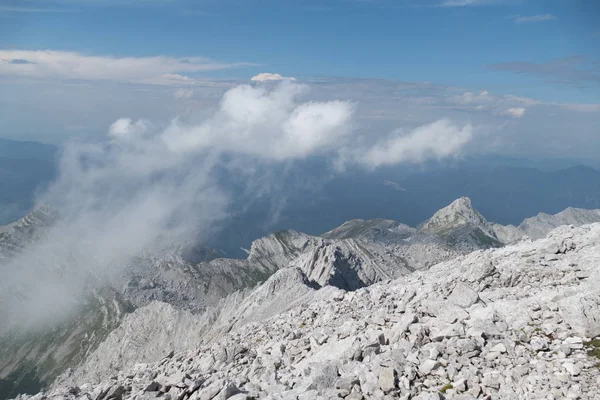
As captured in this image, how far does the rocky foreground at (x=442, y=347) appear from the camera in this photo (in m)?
19.0

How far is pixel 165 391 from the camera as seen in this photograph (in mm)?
25781

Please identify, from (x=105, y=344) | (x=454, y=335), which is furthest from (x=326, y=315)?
(x=105, y=344)

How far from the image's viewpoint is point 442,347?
21578 millimetres

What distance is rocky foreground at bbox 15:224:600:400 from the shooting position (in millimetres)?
18969

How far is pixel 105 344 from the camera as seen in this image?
164m

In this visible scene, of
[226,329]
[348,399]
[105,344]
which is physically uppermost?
[348,399]

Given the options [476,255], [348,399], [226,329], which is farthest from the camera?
[226,329]

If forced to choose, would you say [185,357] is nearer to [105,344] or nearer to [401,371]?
[401,371]

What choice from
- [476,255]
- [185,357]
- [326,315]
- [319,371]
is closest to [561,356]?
[319,371]

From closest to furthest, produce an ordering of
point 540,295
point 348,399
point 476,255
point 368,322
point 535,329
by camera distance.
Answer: point 348,399 < point 535,329 < point 540,295 < point 368,322 < point 476,255

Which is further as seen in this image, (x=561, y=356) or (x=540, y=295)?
(x=540, y=295)

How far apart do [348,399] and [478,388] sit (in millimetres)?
5580

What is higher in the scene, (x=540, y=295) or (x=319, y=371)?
(x=540, y=295)

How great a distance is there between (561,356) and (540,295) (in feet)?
22.0
